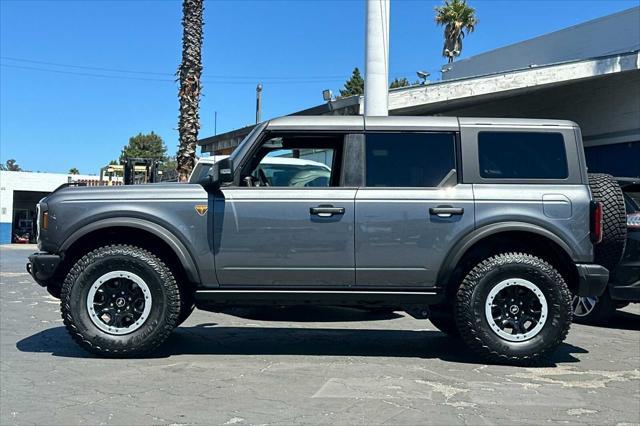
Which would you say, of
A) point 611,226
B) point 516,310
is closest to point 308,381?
point 516,310

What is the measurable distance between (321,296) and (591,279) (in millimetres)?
2389

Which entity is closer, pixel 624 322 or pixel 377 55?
pixel 624 322

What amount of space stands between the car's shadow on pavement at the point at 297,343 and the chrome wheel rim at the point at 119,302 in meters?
0.42

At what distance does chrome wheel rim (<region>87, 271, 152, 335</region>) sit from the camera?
17.8 feet

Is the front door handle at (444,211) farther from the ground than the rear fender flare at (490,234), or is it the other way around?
the front door handle at (444,211)

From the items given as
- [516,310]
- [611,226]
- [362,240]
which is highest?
[611,226]

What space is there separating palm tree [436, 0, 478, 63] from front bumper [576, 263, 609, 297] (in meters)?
38.8

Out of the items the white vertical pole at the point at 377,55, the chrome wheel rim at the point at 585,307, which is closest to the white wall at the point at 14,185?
the white vertical pole at the point at 377,55

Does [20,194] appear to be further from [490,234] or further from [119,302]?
[490,234]

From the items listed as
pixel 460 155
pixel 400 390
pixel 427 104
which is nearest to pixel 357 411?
pixel 400 390

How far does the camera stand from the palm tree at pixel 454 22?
41.3m

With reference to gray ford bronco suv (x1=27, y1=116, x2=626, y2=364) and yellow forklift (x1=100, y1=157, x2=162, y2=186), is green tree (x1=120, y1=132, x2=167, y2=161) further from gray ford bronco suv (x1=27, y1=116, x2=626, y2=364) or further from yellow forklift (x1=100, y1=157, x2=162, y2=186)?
gray ford bronco suv (x1=27, y1=116, x2=626, y2=364)

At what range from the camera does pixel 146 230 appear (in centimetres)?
538

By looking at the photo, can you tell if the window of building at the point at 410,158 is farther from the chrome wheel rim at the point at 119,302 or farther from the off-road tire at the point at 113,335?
the chrome wheel rim at the point at 119,302
